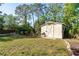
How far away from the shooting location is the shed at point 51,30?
1978 millimetres

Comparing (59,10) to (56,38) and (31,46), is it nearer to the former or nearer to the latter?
(56,38)

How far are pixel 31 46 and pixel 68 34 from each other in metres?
0.30

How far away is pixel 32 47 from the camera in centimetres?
196

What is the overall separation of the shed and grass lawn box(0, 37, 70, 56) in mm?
39

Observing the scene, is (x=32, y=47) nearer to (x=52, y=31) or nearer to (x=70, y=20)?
(x=52, y=31)

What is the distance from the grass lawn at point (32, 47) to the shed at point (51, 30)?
39 mm

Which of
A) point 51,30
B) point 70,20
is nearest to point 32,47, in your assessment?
point 51,30

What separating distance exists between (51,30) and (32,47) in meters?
0.20

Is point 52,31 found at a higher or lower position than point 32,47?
higher

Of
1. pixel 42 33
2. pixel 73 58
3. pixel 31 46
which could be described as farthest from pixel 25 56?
pixel 73 58

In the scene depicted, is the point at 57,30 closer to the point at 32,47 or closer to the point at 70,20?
the point at 70,20

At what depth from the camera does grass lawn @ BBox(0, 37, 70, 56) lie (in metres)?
1.95

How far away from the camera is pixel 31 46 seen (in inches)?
77.3

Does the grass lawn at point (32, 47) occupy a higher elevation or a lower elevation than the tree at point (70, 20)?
lower
